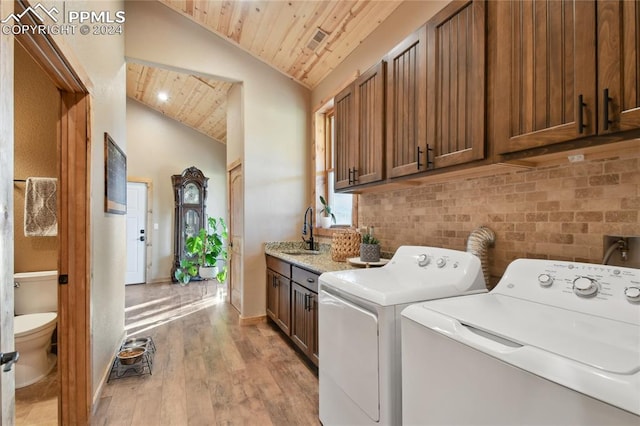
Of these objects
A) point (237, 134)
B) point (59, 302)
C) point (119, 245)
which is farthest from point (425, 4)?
point (119, 245)

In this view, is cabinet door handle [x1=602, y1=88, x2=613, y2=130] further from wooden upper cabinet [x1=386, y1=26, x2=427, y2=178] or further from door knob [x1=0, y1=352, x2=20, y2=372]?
door knob [x1=0, y1=352, x2=20, y2=372]

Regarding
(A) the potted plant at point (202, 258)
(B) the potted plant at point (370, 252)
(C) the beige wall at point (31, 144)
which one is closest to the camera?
(B) the potted plant at point (370, 252)

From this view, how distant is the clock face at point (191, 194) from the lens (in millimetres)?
6281

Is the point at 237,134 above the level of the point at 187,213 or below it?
above

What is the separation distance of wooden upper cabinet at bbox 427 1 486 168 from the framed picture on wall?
230 centimetres

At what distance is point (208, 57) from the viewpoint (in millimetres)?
3570

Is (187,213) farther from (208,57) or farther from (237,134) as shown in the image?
(208,57)

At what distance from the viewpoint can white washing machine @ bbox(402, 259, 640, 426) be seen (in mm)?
697

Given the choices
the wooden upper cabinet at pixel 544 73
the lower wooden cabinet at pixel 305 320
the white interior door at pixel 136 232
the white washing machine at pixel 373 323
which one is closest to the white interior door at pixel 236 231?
the lower wooden cabinet at pixel 305 320

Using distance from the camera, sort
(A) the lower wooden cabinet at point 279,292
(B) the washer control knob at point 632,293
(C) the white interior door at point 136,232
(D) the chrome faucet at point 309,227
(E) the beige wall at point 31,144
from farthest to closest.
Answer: (C) the white interior door at point 136,232
(D) the chrome faucet at point 309,227
(A) the lower wooden cabinet at point 279,292
(E) the beige wall at point 31,144
(B) the washer control knob at point 632,293

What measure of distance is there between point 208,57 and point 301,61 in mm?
1047

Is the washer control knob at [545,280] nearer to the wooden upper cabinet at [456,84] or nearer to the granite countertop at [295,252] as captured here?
the wooden upper cabinet at [456,84]

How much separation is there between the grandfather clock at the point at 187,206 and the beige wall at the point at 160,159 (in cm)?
26

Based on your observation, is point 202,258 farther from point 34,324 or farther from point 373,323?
point 373,323
